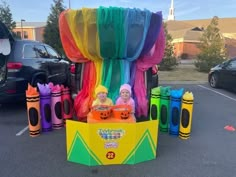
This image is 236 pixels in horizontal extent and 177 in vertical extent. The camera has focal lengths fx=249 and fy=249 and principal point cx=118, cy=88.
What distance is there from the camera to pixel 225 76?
905cm

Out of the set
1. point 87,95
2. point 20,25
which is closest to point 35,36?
point 20,25

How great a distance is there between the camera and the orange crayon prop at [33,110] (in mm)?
4209

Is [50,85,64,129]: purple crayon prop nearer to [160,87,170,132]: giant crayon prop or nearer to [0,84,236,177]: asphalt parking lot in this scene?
[0,84,236,177]: asphalt parking lot

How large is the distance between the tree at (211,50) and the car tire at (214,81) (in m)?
6.65

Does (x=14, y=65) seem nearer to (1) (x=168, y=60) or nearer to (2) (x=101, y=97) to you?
(2) (x=101, y=97)

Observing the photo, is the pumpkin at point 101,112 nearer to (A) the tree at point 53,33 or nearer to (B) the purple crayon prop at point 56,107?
(B) the purple crayon prop at point 56,107

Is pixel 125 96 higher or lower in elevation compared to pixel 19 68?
lower

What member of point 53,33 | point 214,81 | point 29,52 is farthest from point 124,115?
point 53,33

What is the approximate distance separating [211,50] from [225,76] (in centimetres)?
828

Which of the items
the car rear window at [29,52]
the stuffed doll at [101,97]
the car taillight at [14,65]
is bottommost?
the stuffed doll at [101,97]

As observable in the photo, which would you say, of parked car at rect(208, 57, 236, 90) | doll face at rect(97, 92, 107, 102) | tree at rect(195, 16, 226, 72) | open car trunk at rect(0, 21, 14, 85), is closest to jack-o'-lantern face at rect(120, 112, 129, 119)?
doll face at rect(97, 92, 107, 102)

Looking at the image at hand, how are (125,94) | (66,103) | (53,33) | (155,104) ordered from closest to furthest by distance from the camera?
(125,94) < (155,104) < (66,103) < (53,33)

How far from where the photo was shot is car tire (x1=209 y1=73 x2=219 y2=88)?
9.88 metres

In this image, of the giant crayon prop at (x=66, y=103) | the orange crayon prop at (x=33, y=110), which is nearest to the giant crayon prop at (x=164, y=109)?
the giant crayon prop at (x=66, y=103)
